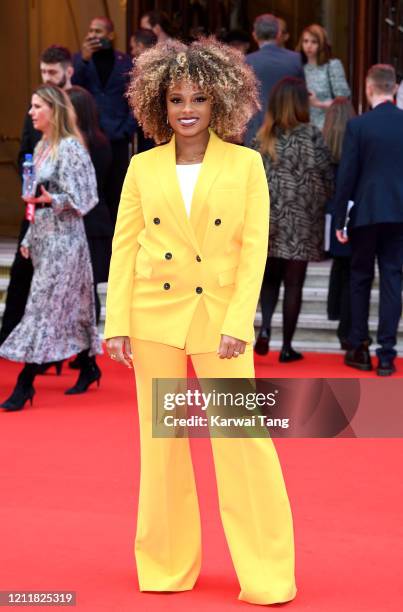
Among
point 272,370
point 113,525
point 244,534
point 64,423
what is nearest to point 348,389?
point 272,370

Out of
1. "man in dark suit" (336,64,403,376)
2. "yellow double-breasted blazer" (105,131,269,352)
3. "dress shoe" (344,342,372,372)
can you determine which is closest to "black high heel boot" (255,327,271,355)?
"dress shoe" (344,342,372,372)

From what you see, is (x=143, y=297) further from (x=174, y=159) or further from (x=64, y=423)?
(x=64, y=423)

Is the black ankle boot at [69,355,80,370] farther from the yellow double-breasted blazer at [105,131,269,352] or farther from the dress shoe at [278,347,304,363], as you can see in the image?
the yellow double-breasted blazer at [105,131,269,352]

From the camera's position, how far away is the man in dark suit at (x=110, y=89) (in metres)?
10.9

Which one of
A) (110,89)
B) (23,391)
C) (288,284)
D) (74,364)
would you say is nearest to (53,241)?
(23,391)

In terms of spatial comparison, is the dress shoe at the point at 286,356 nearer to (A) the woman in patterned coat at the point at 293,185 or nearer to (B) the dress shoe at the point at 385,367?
(A) the woman in patterned coat at the point at 293,185

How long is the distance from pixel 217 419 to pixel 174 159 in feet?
2.69

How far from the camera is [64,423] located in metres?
7.68

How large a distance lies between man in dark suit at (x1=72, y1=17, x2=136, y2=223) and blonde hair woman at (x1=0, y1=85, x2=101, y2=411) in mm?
2904

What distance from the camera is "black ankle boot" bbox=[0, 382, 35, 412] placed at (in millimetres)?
7934

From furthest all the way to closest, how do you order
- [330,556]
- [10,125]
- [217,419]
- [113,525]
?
[10,125] → [113,525] → [330,556] → [217,419]

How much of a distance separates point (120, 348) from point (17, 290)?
163 inches

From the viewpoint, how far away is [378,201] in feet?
29.9

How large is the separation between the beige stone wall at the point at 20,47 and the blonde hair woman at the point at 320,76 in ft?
8.19
